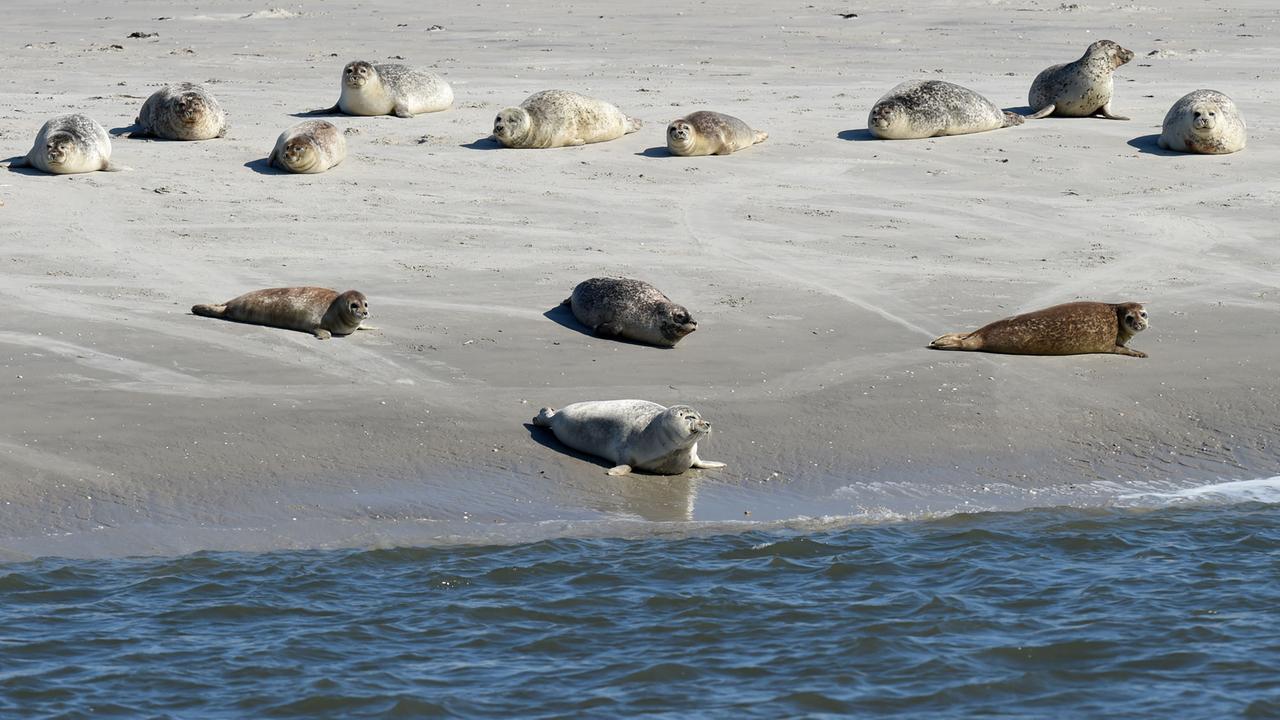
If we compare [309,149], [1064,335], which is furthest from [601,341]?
[309,149]

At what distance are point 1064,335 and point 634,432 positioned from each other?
2705 millimetres

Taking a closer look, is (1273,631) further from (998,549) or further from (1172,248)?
(1172,248)

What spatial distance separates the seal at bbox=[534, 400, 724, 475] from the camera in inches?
298

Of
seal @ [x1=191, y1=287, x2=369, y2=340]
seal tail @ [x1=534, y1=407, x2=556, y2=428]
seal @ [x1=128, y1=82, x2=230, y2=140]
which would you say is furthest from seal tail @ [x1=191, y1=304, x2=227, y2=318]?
seal @ [x1=128, y1=82, x2=230, y2=140]

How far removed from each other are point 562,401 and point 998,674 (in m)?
2.88

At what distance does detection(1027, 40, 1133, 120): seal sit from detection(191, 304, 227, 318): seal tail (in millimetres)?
8226

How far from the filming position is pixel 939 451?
8031 mm

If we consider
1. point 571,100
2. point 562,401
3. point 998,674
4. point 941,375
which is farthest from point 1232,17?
point 998,674

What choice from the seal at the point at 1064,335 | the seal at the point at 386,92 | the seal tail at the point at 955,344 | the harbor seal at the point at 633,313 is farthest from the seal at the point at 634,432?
the seal at the point at 386,92

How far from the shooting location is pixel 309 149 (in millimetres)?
12664

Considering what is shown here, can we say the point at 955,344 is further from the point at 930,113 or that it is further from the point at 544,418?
the point at 930,113

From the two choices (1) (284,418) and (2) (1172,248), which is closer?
(1) (284,418)

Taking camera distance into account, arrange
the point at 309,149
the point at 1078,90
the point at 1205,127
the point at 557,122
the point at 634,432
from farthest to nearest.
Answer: the point at 1078,90
the point at 557,122
the point at 1205,127
the point at 309,149
the point at 634,432

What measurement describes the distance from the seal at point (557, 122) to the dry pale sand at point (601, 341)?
0.21m
